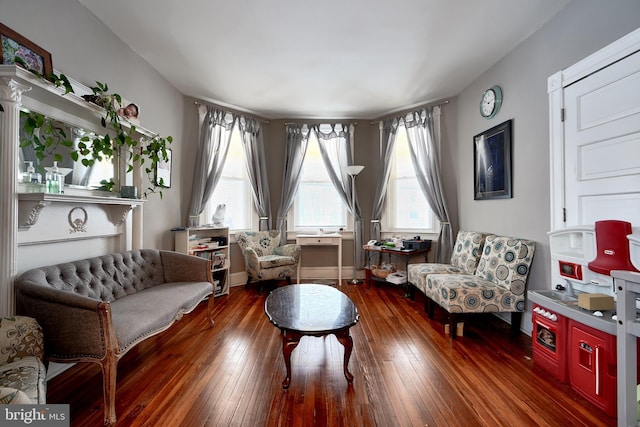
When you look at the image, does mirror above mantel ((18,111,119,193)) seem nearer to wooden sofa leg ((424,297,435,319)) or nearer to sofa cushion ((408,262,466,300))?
sofa cushion ((408,262,466,300))

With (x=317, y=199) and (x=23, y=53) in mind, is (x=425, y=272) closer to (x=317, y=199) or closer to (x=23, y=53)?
(x=317, y=199)

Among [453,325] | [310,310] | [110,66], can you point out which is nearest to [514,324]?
[453,325]

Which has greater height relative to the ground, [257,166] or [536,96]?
[536,96]

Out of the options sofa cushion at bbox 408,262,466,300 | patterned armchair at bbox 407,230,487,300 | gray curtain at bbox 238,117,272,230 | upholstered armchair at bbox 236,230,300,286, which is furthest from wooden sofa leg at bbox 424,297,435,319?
gray curtain at bbox 238,117,272,230

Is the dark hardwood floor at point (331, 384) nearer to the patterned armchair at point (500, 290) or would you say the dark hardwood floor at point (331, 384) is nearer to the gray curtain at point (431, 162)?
the patterned armchair at point (500, 290)

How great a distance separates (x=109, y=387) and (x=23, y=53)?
7.03 feet

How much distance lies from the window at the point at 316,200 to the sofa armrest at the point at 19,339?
345 centimetres

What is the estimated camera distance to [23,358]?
1322 millimetres

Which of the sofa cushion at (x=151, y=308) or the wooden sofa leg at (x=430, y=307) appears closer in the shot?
the sofa cushion at (x=151, y=308)

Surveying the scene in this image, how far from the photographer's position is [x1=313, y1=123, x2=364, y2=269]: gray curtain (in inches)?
176

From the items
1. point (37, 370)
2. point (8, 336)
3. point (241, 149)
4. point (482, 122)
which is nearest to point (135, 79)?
point (241, 149)

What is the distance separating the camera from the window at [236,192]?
13.8 ft

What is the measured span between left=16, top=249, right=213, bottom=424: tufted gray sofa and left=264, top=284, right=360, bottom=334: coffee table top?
812 millimetres

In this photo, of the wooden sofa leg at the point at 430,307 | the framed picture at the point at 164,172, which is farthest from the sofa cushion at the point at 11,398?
the wooden sofa leg at the point at 430,307
